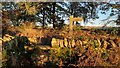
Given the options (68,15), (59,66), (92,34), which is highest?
(68,15)

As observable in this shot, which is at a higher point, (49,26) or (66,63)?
(49,26)

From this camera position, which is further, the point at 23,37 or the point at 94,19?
the point at 94,19

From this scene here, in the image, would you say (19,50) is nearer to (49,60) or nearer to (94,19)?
(49,60)

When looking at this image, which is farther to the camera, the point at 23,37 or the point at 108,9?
the point at 108,9

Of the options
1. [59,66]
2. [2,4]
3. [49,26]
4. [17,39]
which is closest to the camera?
[59,66]

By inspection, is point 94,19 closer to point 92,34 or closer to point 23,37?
point 92,34

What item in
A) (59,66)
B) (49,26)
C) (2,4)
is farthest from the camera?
Result: (49,26)

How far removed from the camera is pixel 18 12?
5.30m

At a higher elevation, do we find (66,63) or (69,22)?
(69,22)

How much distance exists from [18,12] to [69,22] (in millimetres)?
1014

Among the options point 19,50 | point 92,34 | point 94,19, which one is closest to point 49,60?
point 19,50

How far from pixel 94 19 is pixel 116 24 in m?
0.44

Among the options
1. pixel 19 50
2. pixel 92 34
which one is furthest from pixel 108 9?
pixel 19 50

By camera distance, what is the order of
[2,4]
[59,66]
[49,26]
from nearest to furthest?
[59,66] → [2,4] → [49,26]
